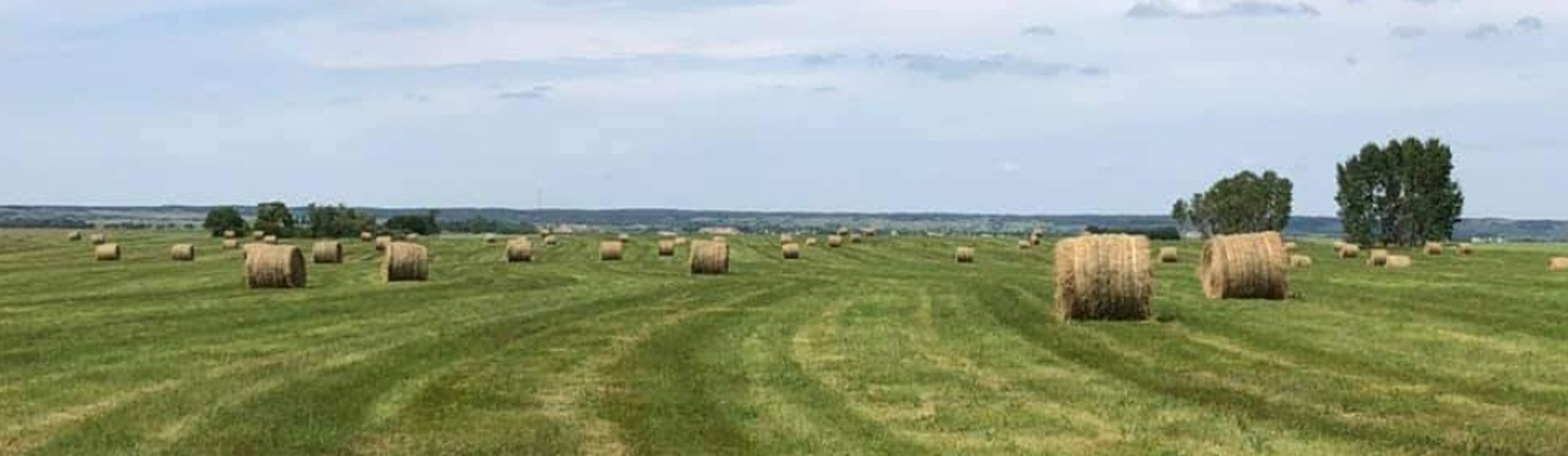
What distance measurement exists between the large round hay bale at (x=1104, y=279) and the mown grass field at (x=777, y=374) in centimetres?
71

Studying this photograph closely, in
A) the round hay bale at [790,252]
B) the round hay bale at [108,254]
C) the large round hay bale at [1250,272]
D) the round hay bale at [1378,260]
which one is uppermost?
the large round hay bale at [1250,272]

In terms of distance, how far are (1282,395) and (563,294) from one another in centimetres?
2386

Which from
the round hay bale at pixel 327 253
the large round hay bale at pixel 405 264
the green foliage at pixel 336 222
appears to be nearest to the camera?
the large round hay bale at pixel 405 264

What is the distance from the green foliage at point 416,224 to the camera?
142125 millimetres

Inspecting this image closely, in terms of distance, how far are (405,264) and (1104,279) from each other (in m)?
24.2

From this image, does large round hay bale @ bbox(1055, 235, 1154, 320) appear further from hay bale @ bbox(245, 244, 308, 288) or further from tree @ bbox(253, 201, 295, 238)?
tree @ bbox(253, 201, 295, 238)

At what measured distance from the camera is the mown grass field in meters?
14.9

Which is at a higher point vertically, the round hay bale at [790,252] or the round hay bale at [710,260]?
the round hay bale at [710,260]

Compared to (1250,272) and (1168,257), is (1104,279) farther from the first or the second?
(1168,257)

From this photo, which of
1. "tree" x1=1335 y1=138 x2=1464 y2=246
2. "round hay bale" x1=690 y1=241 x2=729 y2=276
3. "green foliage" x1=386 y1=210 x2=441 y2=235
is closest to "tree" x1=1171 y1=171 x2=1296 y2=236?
"tree" x1=1335 y1=138 x2=1464 y2=246

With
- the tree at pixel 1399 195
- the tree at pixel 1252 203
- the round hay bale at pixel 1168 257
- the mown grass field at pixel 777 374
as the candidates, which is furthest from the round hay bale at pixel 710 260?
the tree at pixel 1252 203

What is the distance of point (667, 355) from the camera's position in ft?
73.8

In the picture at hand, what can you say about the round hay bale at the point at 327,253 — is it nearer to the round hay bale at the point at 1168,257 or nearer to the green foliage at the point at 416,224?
the round hay bale at the point at 1168,257

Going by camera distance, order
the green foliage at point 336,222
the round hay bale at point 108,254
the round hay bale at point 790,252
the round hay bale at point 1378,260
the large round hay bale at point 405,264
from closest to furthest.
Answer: the large round hay bale at point 405,264 → the round hay bale at point 1378,260 → the round hay bale at point 108,254 → the round hay bale at point 790,252 → the green foliage at point 336,222
